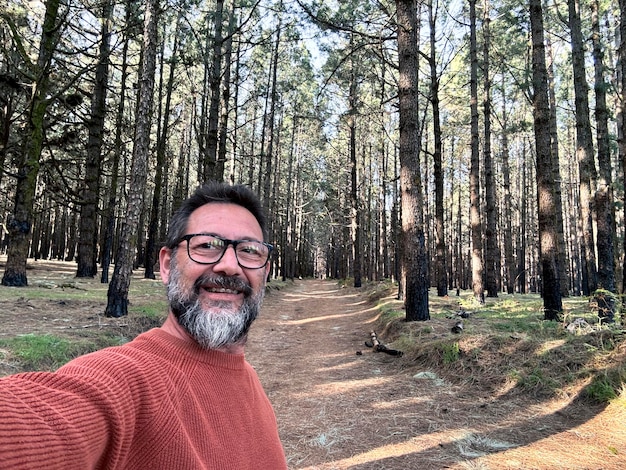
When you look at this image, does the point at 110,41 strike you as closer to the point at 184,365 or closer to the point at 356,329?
the point at 356,329

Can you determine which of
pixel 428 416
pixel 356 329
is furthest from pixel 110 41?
pixel 428 416

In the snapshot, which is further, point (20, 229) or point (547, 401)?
point (20, 229)

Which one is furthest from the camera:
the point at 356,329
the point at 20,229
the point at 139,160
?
the point at 356,329

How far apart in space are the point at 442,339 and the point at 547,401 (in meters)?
2.00

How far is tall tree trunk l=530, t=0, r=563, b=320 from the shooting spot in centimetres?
786

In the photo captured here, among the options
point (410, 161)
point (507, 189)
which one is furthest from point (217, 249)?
point (507, 189)

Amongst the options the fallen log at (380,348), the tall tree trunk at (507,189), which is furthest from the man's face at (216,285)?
the tall tree trunk at (507,189)

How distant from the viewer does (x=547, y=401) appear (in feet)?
15.2

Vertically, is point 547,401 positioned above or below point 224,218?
below

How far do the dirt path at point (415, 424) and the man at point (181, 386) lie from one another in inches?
98.6

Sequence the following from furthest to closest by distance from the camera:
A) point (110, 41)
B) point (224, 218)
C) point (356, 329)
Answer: point (110, 41)
point (356, 329)
point (224, 218)

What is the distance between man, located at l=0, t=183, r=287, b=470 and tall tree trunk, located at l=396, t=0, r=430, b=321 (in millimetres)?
7046

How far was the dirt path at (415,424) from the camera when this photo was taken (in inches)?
135

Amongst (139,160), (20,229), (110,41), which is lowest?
(20,229)
